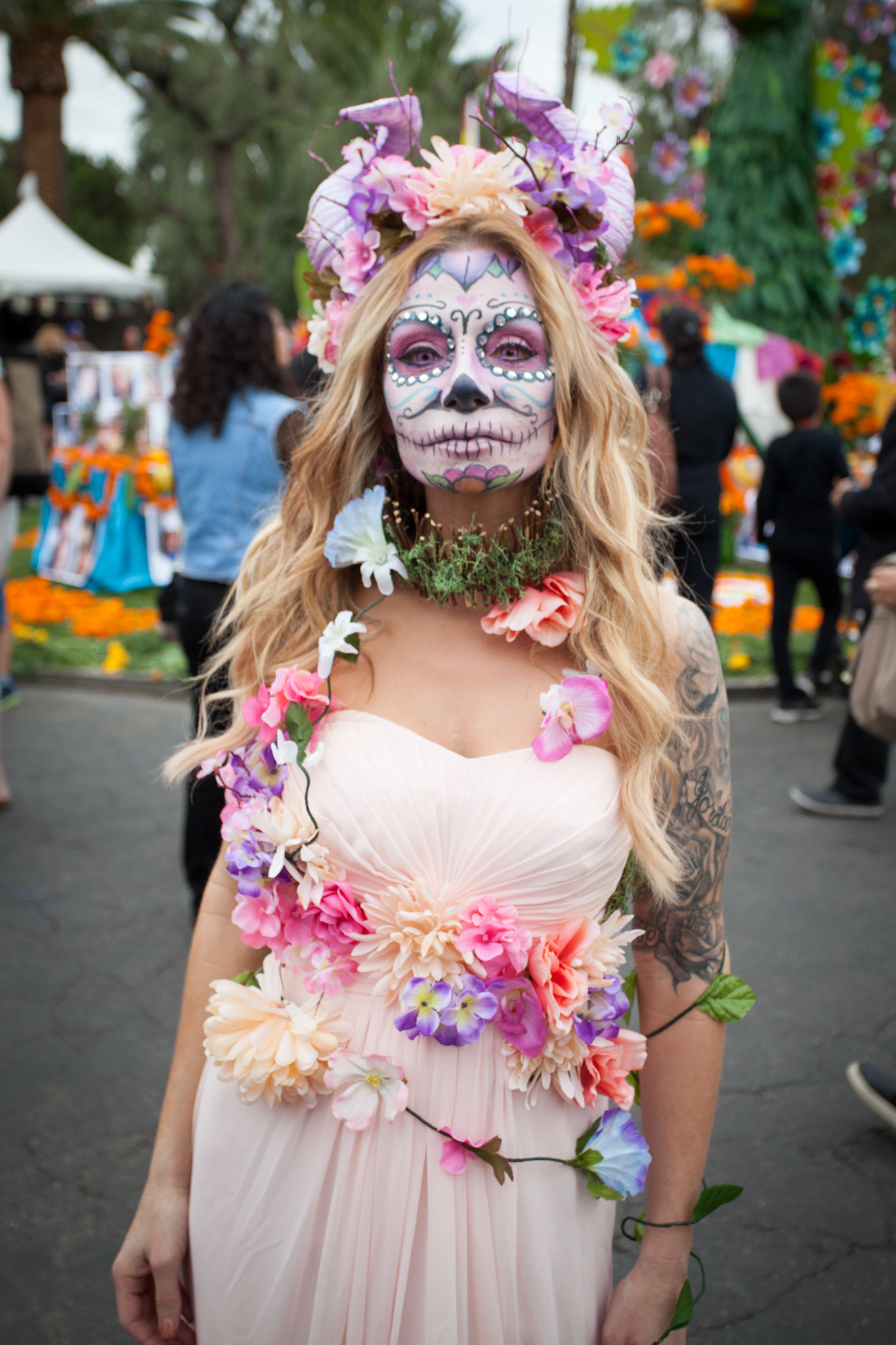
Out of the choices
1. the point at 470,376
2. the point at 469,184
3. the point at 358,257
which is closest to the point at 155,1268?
the point at 470,376

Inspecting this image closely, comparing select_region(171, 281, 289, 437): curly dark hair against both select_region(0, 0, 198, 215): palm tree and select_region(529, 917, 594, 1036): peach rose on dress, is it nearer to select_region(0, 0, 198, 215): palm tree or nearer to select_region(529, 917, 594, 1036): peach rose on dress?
select_region(529, 917, 594, 1036): peach rose on dress

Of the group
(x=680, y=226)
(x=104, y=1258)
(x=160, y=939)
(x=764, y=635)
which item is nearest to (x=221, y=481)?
(x=160, y=939)

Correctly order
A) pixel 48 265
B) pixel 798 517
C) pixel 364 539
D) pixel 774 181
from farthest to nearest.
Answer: pixel 48 265, pixel 774 181, pixel 798 517, pixel 364 539

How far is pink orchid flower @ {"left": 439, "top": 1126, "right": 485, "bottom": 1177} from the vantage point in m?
1.34

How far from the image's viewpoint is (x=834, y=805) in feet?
16.5

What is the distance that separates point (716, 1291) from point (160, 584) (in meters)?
7.84

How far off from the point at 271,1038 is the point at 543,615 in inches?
25.8

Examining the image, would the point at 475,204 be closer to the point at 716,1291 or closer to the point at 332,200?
the point at 332,200

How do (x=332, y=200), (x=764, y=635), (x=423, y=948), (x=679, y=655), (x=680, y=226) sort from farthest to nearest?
1. (x=680, y=226)
2. (x=764, y=635)
3. (x=332, y=200)
4. (x=679, y=655)
5. (x=423, y=948)

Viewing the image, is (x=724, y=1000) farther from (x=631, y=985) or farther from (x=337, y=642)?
A: (x=337, y=642)

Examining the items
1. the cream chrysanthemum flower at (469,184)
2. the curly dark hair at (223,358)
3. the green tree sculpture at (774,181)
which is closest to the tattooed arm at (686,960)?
the cream chrysanthemum flower at (469,184)

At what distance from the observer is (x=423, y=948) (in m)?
1.33

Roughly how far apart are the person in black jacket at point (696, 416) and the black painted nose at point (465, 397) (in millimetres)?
4212

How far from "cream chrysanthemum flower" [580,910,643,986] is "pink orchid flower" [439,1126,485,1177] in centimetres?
25
